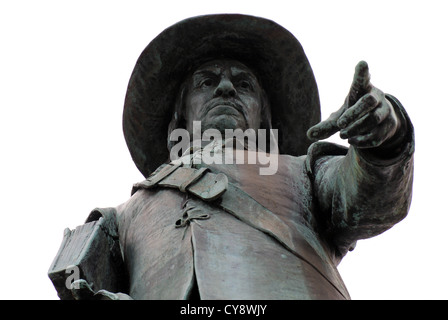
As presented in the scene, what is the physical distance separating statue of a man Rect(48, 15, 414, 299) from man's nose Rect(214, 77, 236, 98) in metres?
0.01

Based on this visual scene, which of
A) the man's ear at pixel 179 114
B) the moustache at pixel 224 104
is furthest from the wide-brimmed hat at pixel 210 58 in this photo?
the moustache at pixel 224 104

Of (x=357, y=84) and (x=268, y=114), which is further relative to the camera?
(x=268, y=114)

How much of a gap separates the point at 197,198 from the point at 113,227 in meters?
0.89

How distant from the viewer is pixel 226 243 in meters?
6.32

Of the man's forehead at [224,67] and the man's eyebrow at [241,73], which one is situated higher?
the man's forehead at [224,67]

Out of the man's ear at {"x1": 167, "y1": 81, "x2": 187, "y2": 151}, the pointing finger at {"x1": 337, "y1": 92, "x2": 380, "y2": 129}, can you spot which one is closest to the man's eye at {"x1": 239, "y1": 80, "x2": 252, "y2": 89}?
the man's ear at {"x1": 167, "y1": 81, "x2": 187, "y2": 151}

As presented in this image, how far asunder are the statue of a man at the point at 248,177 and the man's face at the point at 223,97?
1 centimetres

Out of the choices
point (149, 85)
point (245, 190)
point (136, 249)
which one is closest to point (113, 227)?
point (136, 249)

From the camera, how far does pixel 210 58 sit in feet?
29.6

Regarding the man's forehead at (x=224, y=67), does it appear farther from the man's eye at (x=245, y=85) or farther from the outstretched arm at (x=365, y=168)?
the outstretched arm at (x=365, y=168)

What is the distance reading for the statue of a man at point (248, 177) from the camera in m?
6.03

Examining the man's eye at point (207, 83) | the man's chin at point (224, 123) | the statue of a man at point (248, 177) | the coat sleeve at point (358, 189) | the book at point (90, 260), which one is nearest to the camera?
the statue of a man at point (248, 177)

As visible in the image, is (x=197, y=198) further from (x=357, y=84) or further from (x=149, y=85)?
(x=149, y=85)

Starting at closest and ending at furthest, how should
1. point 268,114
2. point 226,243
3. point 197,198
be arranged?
point 226,243
point 197,198
point 268,114
